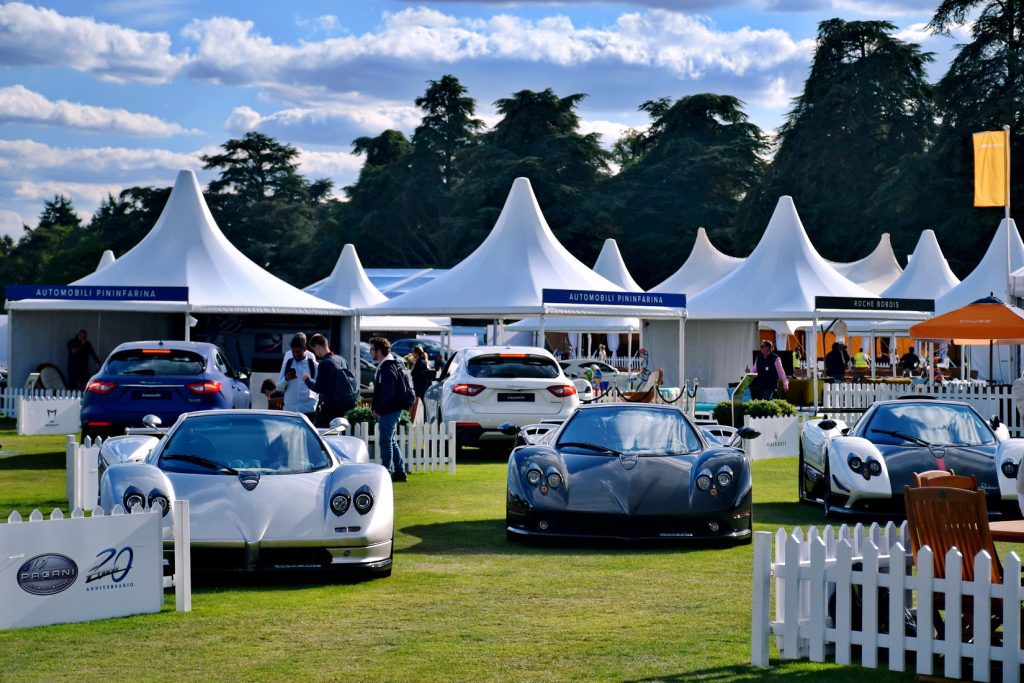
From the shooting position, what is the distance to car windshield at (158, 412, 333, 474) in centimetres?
1087

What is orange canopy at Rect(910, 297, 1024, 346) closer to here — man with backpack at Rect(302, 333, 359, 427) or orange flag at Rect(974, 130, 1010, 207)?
orange flag at Rect(974, 130, 1010, 207)

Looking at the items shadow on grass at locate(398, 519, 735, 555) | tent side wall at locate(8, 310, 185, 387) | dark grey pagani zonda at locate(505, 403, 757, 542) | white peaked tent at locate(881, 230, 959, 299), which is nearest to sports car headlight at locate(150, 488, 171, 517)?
shadow on grass at locate(398, 519, 735, 555)

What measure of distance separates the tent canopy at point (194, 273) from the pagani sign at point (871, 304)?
1058 cm

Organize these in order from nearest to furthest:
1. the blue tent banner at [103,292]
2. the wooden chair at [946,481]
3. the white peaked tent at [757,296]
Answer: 1. the wooden chair at [946,481]
2. the blue tent banner at [103,292]
3. the white peaked tent at [757,296]

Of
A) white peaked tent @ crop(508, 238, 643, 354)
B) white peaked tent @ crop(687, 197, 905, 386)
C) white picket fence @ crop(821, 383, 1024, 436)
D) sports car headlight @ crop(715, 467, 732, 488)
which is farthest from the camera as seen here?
white peaked tent @ crop(508, 238, 643, 354)

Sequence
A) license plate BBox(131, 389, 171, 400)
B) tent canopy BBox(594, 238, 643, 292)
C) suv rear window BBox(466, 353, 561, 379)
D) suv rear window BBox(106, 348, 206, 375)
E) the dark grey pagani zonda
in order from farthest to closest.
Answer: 1. tent canopy BBox(594, 238, 643, 292)
2. suv rear window BBox(466, 353, 561, 379)
3. suv rear window BBox(106, 348, 206, 375)
4. license plate BBox(131, 389, 171, 400)
5. the dark grey pagani zonda

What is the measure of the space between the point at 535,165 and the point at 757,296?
48356mm

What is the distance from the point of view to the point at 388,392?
17.3 metres

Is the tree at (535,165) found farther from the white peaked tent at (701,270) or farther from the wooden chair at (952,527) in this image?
the wooden chair at (952,527)

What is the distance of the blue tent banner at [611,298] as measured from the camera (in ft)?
93.2

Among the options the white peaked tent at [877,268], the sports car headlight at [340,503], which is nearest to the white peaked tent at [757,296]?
the white peaked tent at [877,268]

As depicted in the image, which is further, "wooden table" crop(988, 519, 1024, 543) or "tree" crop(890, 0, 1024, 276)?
"tree" crop(890, 0, 1024, 276)

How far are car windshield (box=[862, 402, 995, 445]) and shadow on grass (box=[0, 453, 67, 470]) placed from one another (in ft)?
35.9

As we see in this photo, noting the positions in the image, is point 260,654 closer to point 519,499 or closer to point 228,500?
point 228,500
